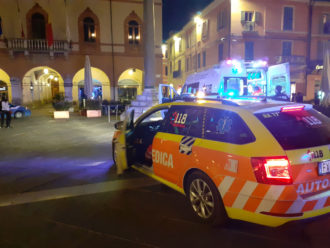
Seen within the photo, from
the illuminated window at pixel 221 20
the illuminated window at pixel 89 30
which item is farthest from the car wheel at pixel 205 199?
the illuminated window at pixel 221 20

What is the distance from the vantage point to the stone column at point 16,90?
2062 cm

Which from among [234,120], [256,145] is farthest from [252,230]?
[234,120]

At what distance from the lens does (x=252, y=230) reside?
336 centimetres

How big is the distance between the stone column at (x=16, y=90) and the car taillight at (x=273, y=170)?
21.8m

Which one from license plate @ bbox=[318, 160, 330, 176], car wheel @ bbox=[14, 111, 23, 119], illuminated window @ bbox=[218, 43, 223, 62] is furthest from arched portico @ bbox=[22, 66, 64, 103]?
license plate @ bbox=[318, 160, 330, 176]

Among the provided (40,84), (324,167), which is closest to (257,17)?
(40,84)

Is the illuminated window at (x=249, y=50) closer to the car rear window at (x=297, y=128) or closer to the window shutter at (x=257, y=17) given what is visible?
the window shutter at (x=257, y=17)

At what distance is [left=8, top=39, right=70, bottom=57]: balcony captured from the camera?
65.7 feet

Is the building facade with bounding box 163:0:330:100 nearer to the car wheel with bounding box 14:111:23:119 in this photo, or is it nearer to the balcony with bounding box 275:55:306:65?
Answer: the balcony with bounding box 275:55:306:65

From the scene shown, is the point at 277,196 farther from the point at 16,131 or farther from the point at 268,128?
the point at 16,131

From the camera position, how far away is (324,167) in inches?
117

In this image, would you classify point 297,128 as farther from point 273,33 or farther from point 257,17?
point 273,33

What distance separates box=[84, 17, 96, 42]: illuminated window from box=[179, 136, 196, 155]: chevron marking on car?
20575 mm

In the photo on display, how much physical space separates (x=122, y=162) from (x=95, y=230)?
1867 millimetres
